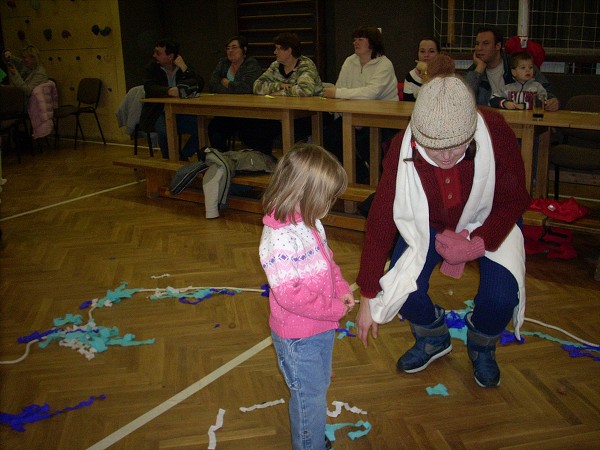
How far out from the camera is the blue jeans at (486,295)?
2213 mm

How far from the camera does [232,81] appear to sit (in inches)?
249

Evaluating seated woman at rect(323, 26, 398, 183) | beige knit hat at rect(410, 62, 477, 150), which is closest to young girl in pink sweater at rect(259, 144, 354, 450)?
beige knit hat at rect(410, 62, 477, 150)

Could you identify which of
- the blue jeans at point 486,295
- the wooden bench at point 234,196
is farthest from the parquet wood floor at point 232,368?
the blue jeans at point 486,295

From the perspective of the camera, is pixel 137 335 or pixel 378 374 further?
pixel 137 335

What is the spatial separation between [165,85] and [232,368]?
14.4 ft

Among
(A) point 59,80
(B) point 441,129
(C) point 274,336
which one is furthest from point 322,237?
(A) point 59,80

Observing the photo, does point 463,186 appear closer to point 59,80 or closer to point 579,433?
point 579,433

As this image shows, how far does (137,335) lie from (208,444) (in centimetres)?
98

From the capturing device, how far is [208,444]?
2139 millimetres

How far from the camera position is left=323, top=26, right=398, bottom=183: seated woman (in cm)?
518

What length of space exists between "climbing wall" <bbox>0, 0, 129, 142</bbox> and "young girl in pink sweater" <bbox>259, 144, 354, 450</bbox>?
25.7ft

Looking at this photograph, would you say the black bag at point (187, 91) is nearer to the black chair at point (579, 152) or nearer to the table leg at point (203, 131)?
the table leg at point (203, 131)

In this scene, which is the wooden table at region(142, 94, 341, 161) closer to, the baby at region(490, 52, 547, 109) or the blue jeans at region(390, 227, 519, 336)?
the baby at region(490, 52, 547, 109)

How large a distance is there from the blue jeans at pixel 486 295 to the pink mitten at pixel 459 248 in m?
0.14
